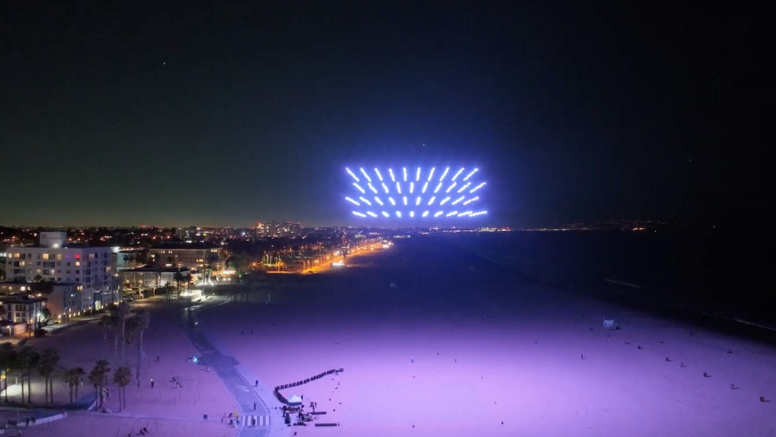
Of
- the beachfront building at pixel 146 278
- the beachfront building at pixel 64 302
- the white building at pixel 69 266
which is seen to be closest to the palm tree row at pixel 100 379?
the beachfront building at pixel 64 302

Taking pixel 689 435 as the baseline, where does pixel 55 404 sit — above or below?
above

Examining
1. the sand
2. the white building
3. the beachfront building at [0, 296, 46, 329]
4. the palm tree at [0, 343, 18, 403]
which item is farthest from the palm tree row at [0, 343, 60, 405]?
the white building

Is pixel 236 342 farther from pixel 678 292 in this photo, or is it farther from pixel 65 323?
pixel 678 292

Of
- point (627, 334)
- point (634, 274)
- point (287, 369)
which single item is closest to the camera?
point (287, 369)

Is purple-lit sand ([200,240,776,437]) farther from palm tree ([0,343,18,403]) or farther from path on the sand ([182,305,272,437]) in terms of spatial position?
palm tree ([0,343,18,403])

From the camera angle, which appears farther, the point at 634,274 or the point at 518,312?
the point at 634,274

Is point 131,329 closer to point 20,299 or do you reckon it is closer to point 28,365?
point 28,365

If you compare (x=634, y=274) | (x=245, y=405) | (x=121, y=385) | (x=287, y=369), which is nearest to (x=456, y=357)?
(x=287, y=369)

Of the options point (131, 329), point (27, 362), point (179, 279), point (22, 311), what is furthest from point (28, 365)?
point (179, 279)
